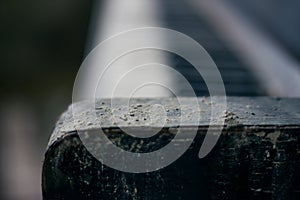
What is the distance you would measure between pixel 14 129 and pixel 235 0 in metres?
2.12

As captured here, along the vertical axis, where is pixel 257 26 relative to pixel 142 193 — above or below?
above

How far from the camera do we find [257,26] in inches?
59.4

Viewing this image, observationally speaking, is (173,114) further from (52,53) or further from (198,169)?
(52,53)

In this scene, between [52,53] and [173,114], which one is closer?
[173,114]

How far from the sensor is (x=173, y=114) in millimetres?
388

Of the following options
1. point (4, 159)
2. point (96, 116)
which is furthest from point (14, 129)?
point (96, 116)

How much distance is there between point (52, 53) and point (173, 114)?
158 inches

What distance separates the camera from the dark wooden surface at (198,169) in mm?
Result: 349

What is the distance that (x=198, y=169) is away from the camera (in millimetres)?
355

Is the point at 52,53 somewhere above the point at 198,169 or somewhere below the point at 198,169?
above

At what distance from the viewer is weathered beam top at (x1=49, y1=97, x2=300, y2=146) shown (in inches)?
14.3

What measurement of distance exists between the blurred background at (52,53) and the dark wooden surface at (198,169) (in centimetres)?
47

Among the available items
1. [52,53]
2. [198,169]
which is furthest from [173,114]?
[52,53]

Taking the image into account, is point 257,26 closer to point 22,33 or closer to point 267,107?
point 267,107
